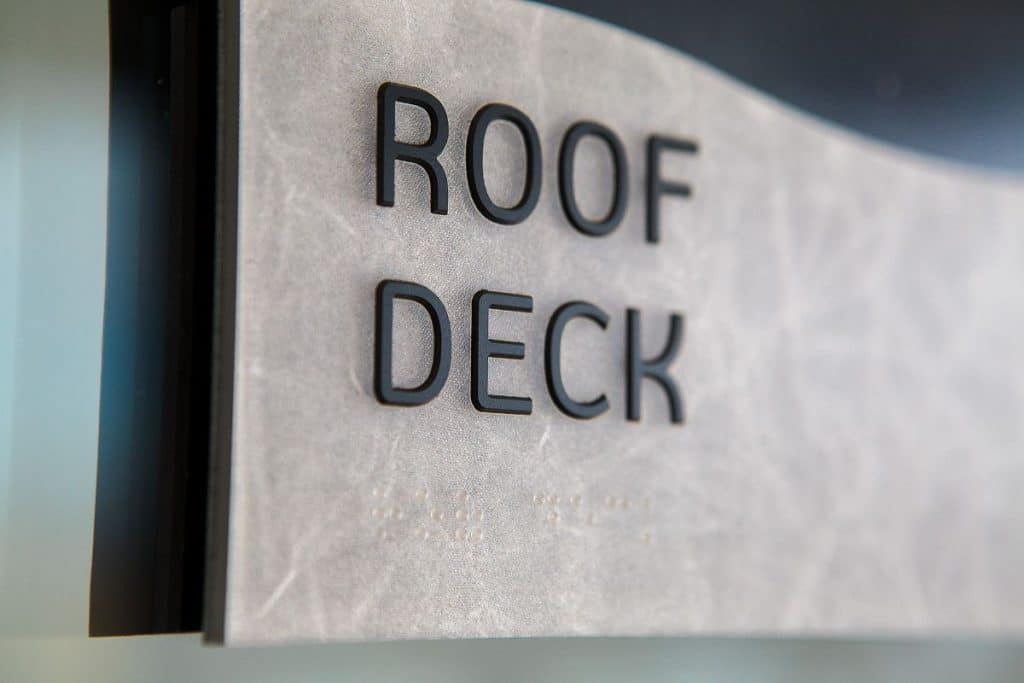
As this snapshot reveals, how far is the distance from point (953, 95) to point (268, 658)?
7.17 feet

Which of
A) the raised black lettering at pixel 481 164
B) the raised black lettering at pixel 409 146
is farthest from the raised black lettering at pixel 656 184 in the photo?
the raised black lettering at pixel 409 146

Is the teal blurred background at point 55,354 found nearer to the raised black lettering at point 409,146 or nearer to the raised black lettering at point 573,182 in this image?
the raised black lettering at point 409,146

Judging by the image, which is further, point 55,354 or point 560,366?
point 560,366

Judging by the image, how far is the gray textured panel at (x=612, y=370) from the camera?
6.43 ft

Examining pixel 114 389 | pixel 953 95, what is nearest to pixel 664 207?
pixel 953 95

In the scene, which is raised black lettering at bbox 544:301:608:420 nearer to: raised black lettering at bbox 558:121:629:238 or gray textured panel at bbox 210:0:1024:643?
gray textured panel at bbox 210:0:1024:643

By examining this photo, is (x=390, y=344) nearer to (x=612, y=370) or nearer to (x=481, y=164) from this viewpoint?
(x=481, y=164)

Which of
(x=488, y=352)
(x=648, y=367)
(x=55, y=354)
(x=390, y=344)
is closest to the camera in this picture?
(x=55, y=354)

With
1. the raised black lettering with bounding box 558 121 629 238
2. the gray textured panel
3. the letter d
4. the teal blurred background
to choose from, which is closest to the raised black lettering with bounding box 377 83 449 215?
the gray textured panel

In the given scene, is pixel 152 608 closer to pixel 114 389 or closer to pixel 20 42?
pixel 114 389

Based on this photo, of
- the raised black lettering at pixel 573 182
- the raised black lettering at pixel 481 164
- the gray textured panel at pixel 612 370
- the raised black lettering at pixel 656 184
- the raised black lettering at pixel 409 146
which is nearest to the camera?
the gray textured panel at pixel 612 370

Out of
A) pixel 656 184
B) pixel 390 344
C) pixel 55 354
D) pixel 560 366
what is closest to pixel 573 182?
pixel 656 184

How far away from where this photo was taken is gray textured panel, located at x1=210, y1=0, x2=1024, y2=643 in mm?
1960

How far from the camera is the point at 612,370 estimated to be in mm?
2344
